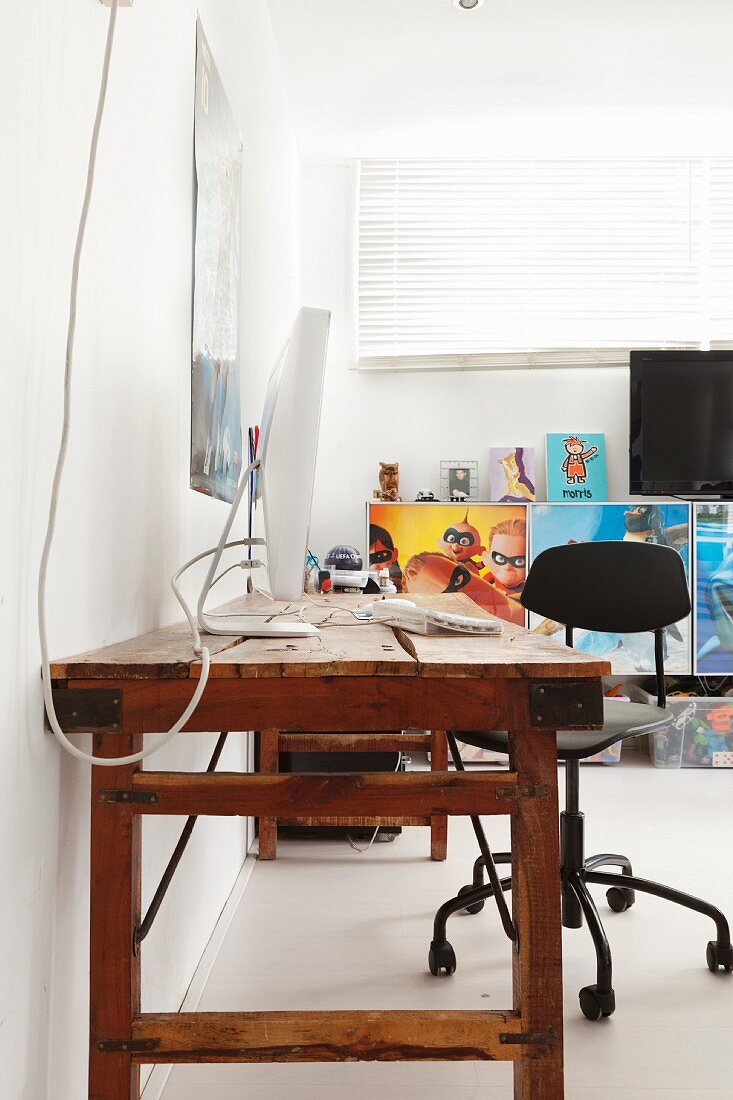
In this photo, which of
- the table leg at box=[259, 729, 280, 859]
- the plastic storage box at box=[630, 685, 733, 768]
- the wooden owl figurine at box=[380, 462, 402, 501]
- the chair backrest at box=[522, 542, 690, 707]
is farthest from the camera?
the wooden owl figurine at box=[380, 462, 402, 501]

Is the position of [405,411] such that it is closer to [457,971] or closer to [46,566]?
[457,971]

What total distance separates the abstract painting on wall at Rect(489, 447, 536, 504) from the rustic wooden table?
2975 mm

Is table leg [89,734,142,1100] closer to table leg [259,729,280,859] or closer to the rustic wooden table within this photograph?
the rustic wooden table

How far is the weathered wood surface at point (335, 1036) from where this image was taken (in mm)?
1061

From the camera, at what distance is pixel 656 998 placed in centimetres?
174

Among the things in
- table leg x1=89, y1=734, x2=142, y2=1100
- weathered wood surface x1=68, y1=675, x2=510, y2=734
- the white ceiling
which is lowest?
table leg x1=89, y1=734, x2=142, y2=1100

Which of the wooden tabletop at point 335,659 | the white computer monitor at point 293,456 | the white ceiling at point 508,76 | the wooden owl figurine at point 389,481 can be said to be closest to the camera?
the wooden tabletop at point 335,659

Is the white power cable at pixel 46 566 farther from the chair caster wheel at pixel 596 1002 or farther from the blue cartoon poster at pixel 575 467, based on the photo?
the blue cartoon poster at pixel 575 467

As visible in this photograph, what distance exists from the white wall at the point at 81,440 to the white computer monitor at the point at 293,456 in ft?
0.69

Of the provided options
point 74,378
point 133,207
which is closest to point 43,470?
point 74,378

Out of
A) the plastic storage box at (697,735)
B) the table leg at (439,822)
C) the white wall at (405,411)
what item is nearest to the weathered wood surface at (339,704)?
the table leg at (439,822)

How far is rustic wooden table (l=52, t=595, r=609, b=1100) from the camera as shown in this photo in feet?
3.42

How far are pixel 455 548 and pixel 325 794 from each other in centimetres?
278

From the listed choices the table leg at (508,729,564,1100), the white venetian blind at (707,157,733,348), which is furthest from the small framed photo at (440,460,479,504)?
the table leg at (508,729,564,1100)
